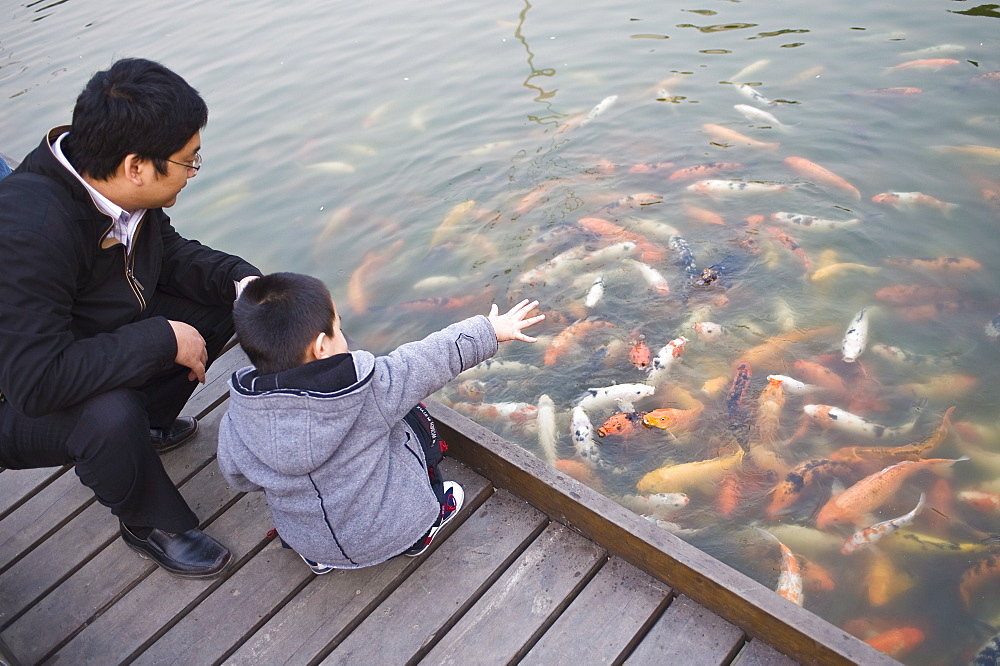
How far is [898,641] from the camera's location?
344 cm

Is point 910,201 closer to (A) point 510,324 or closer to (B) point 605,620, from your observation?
(A) point 510,324

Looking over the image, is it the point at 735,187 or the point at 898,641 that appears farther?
the point at 735,187

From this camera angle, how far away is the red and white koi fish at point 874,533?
3.89 meters

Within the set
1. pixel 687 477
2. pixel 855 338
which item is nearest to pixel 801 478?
pixel 687 477

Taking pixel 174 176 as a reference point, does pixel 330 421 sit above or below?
below

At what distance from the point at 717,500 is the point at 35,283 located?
11.2 feet

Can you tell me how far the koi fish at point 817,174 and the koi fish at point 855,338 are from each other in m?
1.66

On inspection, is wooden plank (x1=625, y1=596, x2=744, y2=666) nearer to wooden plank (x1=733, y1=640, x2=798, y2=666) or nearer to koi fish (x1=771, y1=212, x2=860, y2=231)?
wooden plank (x1=733, y1=640, x2=798, y2=666)

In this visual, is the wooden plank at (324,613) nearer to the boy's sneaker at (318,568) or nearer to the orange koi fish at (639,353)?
the boy's sneaker at (318,568)

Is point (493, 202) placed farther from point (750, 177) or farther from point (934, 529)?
point (934, 529)

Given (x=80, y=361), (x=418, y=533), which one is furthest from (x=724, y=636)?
(x=80, y=361)

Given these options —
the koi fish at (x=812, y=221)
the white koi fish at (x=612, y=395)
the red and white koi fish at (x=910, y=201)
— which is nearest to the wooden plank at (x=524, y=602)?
the white koi fish at (x=612, y=395)

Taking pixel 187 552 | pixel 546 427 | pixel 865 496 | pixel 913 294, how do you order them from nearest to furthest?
pixel 187 552 → pixel 865 496 → pixel 546 427 → pixel 913 294

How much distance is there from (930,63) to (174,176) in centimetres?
797
